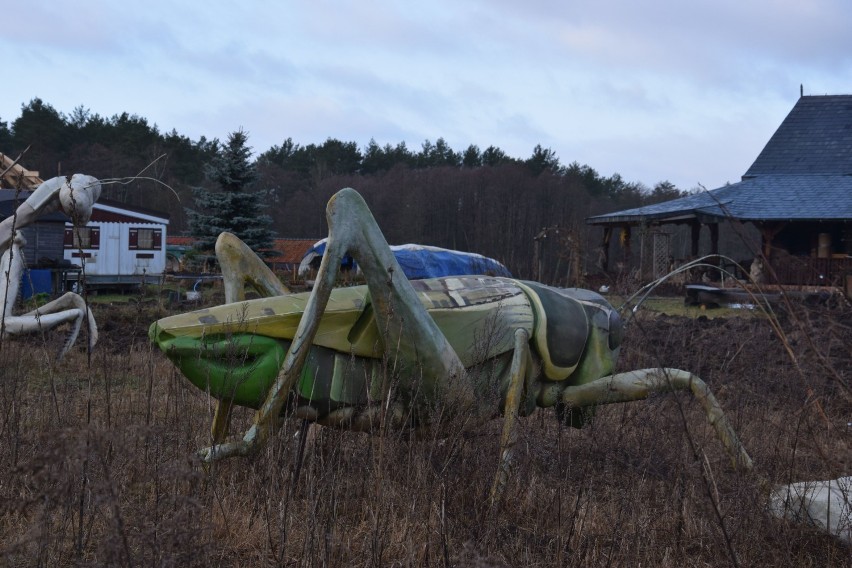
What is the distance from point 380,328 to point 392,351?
117 mm

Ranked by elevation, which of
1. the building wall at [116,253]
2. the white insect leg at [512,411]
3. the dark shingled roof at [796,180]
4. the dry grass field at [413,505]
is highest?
the dark shingled roof at [796,180]

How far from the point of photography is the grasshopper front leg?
318 centimetres

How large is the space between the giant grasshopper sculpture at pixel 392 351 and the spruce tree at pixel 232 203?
22345 mm

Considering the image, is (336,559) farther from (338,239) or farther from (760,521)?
(760,521)

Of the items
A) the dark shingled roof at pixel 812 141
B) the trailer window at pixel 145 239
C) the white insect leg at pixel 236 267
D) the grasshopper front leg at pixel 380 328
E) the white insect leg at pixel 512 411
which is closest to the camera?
the grasshopper front leg at pixel 380 328

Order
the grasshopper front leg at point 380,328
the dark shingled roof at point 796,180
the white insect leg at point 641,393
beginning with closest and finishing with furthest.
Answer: the grasshopper front leg at point 380,328
the white insect leg at point 641,393
the dark shingled roof at point 796,180

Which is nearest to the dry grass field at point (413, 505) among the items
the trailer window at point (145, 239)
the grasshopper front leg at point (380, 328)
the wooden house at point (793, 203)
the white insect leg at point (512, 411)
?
the white insect leg at point (512, 411)

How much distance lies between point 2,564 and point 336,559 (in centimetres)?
118

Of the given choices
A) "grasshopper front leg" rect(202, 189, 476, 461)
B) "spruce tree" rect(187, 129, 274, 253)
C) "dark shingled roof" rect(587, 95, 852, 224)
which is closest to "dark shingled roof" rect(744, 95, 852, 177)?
"dark shingled roof" rect(587, 95, 852, 224)

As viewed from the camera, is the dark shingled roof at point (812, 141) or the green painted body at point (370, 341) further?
the dark shingled roof at point (812, 141)

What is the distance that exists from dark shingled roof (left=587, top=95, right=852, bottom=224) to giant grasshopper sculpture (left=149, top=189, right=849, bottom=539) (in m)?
19.9

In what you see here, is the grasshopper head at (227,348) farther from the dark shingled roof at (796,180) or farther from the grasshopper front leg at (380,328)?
the dark shingled roof at (796,180)

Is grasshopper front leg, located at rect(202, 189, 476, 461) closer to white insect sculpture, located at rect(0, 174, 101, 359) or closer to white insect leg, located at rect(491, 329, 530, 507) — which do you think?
white insect leg, located at rect(491, 329, 530, 507)

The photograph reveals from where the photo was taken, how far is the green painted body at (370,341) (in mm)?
3248
